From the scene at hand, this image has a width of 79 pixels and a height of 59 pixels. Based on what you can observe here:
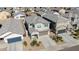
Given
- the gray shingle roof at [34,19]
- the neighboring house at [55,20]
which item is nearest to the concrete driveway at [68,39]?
the neighboring house at [55,20]

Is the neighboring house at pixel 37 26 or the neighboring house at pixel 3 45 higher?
the neighboring house at pixel 37 26

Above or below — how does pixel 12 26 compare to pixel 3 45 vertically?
above

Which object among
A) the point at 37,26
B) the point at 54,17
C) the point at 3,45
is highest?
the point at 54,17

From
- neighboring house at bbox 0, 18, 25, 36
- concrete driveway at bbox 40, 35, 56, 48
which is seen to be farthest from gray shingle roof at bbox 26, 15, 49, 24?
concrete driveway at bbox 40, 35, 56, 48

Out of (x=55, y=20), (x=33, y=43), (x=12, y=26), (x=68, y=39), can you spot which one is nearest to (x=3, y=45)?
(x=12, y=26)

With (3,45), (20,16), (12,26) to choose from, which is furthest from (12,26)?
(3,45)

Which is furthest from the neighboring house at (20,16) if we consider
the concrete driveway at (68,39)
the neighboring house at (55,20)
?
the concrete driveway at (68,39)

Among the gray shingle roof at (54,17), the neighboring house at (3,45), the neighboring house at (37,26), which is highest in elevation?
the gray shingle roof at (54,17)

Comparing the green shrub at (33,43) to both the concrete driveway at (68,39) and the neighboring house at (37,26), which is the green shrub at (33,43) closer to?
the neighboring house at (37,26)

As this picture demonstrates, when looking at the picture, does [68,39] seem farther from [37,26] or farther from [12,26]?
[12,26]
